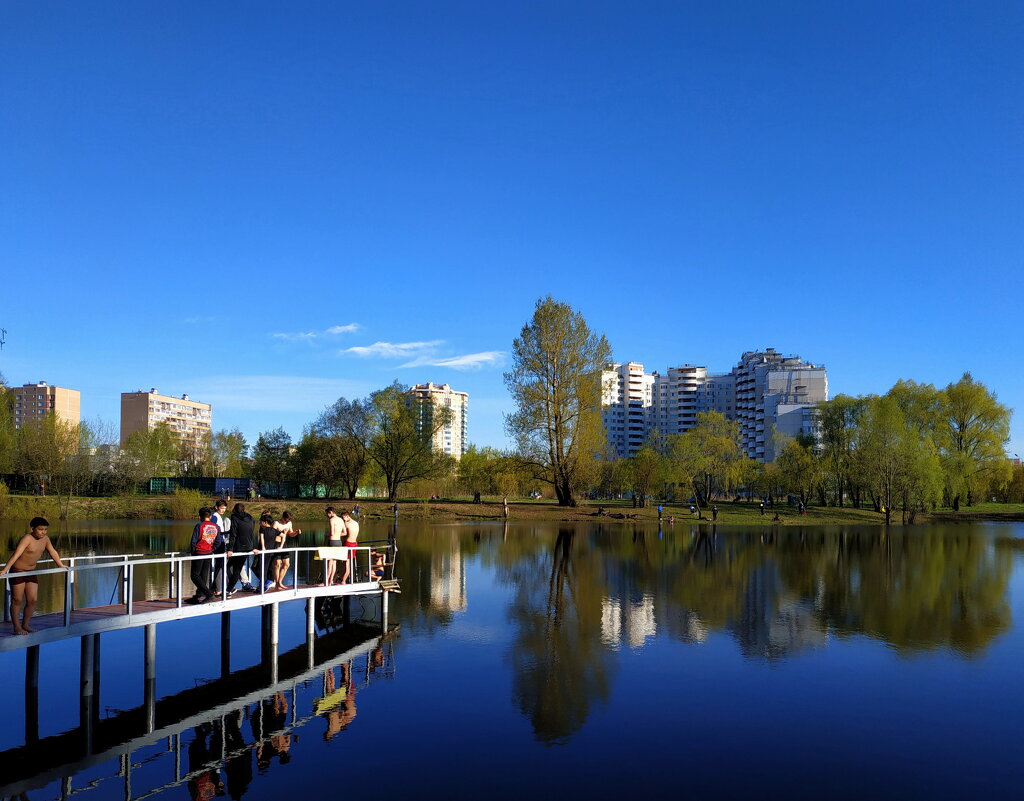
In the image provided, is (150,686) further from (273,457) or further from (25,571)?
(273,457)

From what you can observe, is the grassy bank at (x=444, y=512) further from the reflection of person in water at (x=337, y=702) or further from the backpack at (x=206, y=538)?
the reflection of person in water at (x=337, y=702)

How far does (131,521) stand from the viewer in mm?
65938

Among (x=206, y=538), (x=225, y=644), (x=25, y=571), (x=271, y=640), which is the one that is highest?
(x=206, y=538)

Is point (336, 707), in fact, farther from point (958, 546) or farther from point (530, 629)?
point (958, 546)

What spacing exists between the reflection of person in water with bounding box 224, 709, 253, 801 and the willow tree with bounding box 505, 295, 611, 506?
2424 inches

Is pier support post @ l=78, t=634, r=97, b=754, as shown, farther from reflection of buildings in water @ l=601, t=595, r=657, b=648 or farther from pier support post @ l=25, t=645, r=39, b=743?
reflection of buildings in water @ l=601, t=595, r=657, b=648

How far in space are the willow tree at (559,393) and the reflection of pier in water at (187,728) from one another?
56.8 m

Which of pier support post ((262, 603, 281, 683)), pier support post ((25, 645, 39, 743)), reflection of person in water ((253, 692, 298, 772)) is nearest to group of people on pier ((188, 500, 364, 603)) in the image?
pier support post ((262, 603, 281, 683))

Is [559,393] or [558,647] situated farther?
[559,393]

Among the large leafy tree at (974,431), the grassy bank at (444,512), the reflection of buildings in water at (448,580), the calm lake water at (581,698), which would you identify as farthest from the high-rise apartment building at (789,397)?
the calm lake water at (581,698)

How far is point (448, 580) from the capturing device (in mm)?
33938

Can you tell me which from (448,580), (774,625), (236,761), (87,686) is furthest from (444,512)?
(236,761)

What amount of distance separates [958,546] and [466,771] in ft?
178

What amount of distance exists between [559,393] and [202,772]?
64.6 metres
